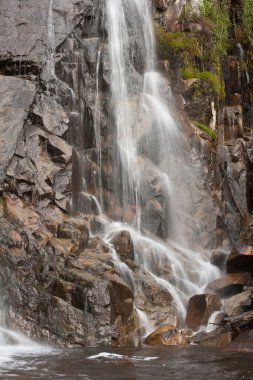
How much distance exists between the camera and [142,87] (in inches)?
942

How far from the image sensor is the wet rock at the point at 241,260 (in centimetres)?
1678

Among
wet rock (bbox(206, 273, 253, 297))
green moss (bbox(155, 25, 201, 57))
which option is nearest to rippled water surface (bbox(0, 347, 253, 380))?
wet rock (bbox(206, 273, 253, 297))

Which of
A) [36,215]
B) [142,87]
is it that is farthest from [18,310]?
[142,87]

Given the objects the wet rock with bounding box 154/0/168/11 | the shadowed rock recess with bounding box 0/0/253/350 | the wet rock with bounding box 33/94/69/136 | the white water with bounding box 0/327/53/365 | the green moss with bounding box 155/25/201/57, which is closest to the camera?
the white water with bounding box 0/327/53/365

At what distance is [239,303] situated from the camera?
14477mm

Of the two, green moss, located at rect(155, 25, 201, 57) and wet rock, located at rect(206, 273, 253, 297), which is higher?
green moss, located at rect(155, 25, 201, 57)

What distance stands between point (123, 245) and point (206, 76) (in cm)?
1292

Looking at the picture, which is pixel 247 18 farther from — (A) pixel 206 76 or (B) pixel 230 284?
(B) pixel 230 284

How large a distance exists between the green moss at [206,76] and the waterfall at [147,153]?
1736 millimetres

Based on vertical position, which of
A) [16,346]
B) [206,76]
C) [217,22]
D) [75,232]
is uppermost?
[217,22]

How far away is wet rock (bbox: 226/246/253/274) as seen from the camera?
55.1 ft

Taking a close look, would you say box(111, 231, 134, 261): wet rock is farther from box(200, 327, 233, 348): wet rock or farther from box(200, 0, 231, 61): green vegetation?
box(200, 0, 231, 61): green vegetation

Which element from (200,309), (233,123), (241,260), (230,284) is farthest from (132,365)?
(233,123)

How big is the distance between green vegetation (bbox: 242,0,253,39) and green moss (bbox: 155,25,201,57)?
19.9 feet
